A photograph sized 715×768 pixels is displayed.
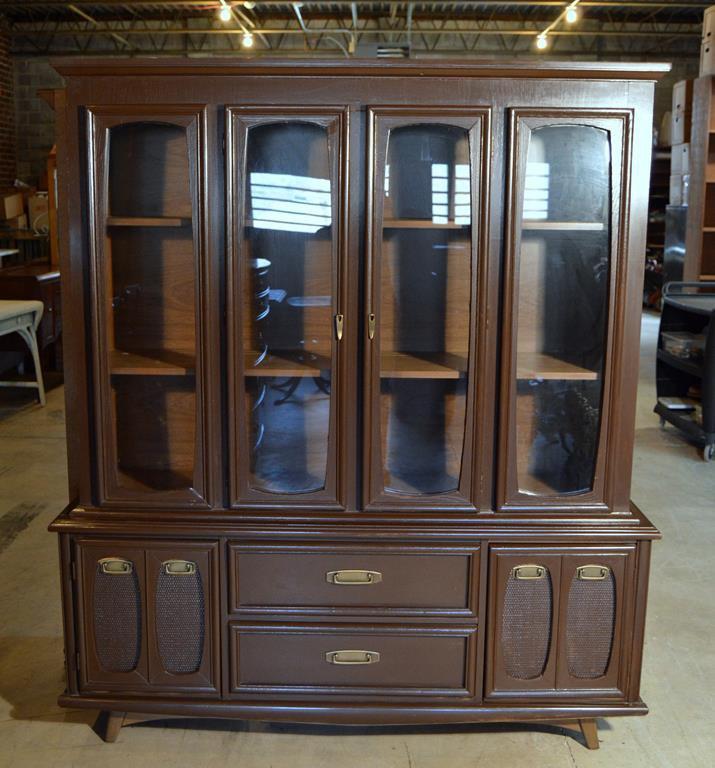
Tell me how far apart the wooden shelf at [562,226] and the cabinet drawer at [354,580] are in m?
0.84

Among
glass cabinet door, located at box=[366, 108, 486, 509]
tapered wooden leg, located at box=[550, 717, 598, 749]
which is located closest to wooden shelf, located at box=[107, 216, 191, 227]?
glass cabinet door, located at box=[366, 108, 486, 509]

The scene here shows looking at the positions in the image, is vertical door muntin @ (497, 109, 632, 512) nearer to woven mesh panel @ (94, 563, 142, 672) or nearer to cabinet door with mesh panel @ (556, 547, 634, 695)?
cabinet door with mesh panel @ (556, 547, 634, 695)

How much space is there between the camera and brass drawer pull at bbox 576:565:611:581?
2.32 meters

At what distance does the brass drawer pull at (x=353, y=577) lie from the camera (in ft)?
7.63

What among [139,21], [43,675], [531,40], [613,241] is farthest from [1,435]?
[531,40]

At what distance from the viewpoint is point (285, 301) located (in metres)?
2.29

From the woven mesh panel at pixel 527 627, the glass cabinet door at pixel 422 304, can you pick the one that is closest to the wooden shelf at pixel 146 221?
the glass cabinet door at pixel 422 304

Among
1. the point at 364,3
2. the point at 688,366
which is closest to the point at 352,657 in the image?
the point at 688,366

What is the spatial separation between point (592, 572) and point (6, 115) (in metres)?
12.4

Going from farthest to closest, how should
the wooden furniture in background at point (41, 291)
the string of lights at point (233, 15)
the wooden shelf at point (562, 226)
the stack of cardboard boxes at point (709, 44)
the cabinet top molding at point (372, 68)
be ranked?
1. the string of lights at point (233, 15)
2. the stack of cardboard boxes at point (709, 44)
3. the wooden furniture in background at point (41, 291)
4. the wooden shelf at point (562, 226)
5. the cabinet top molding at point (372, 68)

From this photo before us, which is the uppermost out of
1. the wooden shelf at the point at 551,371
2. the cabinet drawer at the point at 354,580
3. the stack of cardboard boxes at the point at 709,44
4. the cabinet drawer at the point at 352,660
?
the stack of cardboard boxes at the point at 709,44

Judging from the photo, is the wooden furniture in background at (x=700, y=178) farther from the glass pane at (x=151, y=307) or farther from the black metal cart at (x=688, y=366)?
the glass pane at (x=151, y=307)

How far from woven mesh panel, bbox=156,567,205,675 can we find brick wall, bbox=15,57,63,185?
471 inches

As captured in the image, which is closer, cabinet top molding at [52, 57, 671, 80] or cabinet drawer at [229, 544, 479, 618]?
cabinet top molding at [52, 57, 671, 80]
